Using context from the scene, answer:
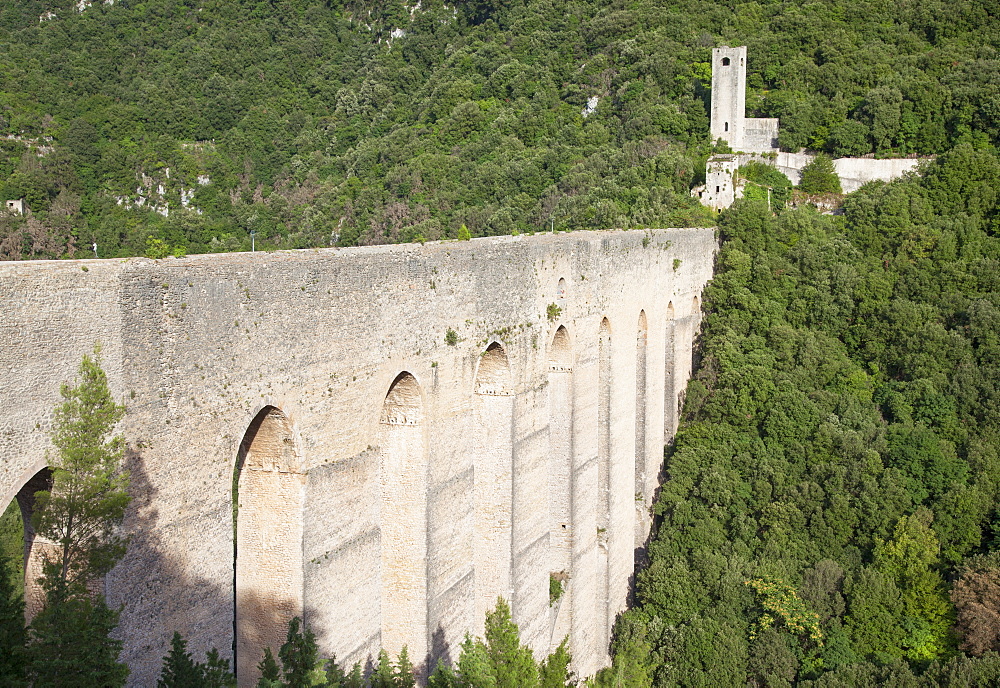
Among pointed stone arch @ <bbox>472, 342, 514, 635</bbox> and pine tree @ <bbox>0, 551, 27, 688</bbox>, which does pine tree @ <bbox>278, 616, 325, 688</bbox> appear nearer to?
pine tree @ <bbox>0, 551, 27, 688</bbox>

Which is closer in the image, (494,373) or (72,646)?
(72,646)

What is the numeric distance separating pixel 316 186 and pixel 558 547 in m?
33.0

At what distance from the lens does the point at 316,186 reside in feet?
159

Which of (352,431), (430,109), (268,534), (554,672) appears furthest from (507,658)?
(430,109)

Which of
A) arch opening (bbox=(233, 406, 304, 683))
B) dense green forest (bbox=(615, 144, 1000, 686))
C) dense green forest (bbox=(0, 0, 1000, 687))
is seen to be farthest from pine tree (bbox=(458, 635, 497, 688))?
dense green forest (bbox=(615, 144, 1000, 686))

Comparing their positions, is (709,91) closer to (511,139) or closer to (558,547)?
(511,139)

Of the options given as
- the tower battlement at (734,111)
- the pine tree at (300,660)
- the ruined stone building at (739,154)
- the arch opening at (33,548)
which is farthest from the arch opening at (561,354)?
the tower battlement at (734,111)

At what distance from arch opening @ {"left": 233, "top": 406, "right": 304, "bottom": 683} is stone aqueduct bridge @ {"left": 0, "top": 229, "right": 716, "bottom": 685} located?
0.02 meters

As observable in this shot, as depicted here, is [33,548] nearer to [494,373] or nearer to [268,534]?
[268,534]

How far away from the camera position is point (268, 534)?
1104 centimetres

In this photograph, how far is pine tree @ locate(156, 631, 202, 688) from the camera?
8766 millimetres

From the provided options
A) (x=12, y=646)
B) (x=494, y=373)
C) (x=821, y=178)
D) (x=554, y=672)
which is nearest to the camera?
(x=12, y=646)

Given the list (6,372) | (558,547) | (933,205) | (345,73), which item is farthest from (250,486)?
(345,73)

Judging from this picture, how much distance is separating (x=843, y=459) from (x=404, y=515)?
1216 cm
